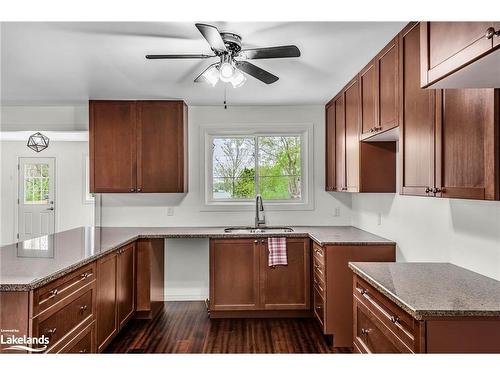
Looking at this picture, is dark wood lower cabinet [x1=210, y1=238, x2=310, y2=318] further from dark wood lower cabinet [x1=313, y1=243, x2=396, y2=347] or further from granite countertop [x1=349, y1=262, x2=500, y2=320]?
granite countertop [x1=349, y1=262, x2=500, y2=320]

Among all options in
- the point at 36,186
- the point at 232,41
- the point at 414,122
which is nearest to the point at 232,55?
the point at 232,41

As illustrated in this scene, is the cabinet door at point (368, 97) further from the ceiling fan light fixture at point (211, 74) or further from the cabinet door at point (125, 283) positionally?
the cabinet door at point (125, 283)

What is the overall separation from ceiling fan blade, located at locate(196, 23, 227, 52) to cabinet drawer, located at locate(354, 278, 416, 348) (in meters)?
1.58

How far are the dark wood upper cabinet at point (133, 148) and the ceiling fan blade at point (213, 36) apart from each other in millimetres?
1843

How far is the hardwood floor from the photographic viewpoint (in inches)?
110

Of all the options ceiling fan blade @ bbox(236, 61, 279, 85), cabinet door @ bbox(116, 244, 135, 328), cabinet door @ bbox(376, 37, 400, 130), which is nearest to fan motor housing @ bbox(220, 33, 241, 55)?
ceiling fan blade @ bbox(236, 61, 279, 85)

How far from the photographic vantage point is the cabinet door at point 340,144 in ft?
11.0

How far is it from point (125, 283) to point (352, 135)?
2466 mm

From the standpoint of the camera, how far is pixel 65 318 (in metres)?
1.98

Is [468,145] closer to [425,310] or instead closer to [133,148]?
[425,310]

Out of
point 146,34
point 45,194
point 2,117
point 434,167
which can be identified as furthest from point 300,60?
point 45,194

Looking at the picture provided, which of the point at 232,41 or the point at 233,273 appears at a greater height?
the point at 232,41

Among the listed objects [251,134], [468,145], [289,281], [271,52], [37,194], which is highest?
[271,52]

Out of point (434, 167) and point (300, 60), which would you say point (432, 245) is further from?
point (300, 60)
